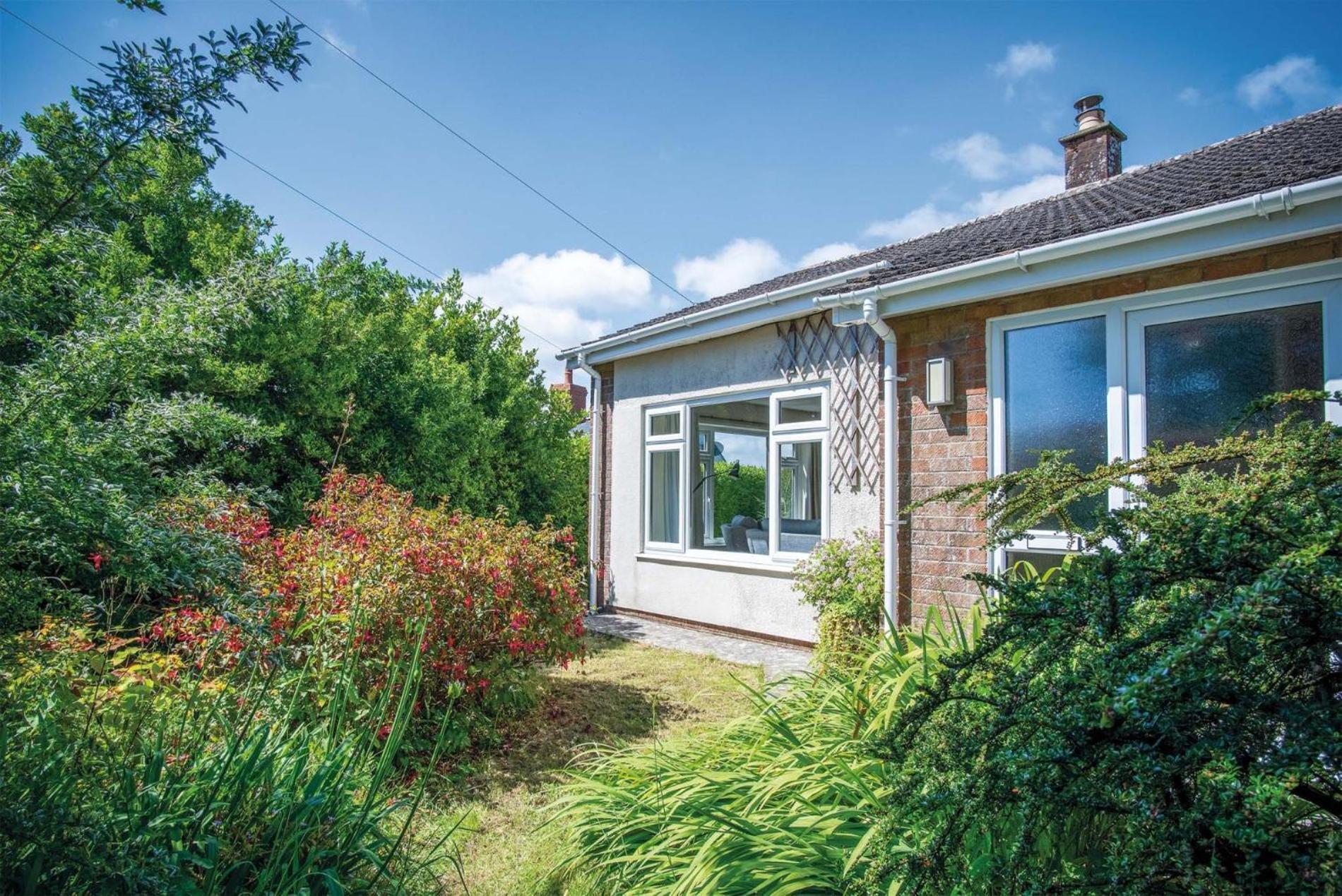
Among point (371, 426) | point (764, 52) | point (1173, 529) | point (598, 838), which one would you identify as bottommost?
point (598, 838)

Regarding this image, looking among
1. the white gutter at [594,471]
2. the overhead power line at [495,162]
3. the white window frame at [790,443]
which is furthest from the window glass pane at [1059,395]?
the overhead power line at [495,162]

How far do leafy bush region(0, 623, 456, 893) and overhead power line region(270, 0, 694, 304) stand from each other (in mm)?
7473

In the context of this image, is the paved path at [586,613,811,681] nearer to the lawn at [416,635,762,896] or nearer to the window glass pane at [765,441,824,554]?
the lawn at [416,635,762,896]

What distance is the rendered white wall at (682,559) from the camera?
24.9ft

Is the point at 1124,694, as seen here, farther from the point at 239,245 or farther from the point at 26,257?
the point at 239,245

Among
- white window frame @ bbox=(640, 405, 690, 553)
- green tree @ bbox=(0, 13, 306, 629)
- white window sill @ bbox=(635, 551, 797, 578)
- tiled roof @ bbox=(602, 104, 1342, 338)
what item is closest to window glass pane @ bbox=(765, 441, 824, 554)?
white window sill @ bbox=(635, 551, 797, 578)

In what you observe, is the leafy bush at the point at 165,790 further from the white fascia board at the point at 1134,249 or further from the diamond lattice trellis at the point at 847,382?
the diamond lattice trellis at the point at 847,382

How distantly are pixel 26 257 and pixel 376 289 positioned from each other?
1056cm

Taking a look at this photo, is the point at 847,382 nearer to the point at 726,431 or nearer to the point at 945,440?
the point at 945,440

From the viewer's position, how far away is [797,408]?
8.47m

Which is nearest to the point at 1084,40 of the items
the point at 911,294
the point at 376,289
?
the point at 911,294

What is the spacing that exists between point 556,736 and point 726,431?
5352mm

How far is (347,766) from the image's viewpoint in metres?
2.63

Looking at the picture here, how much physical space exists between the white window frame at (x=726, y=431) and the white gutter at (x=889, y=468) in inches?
38.8
